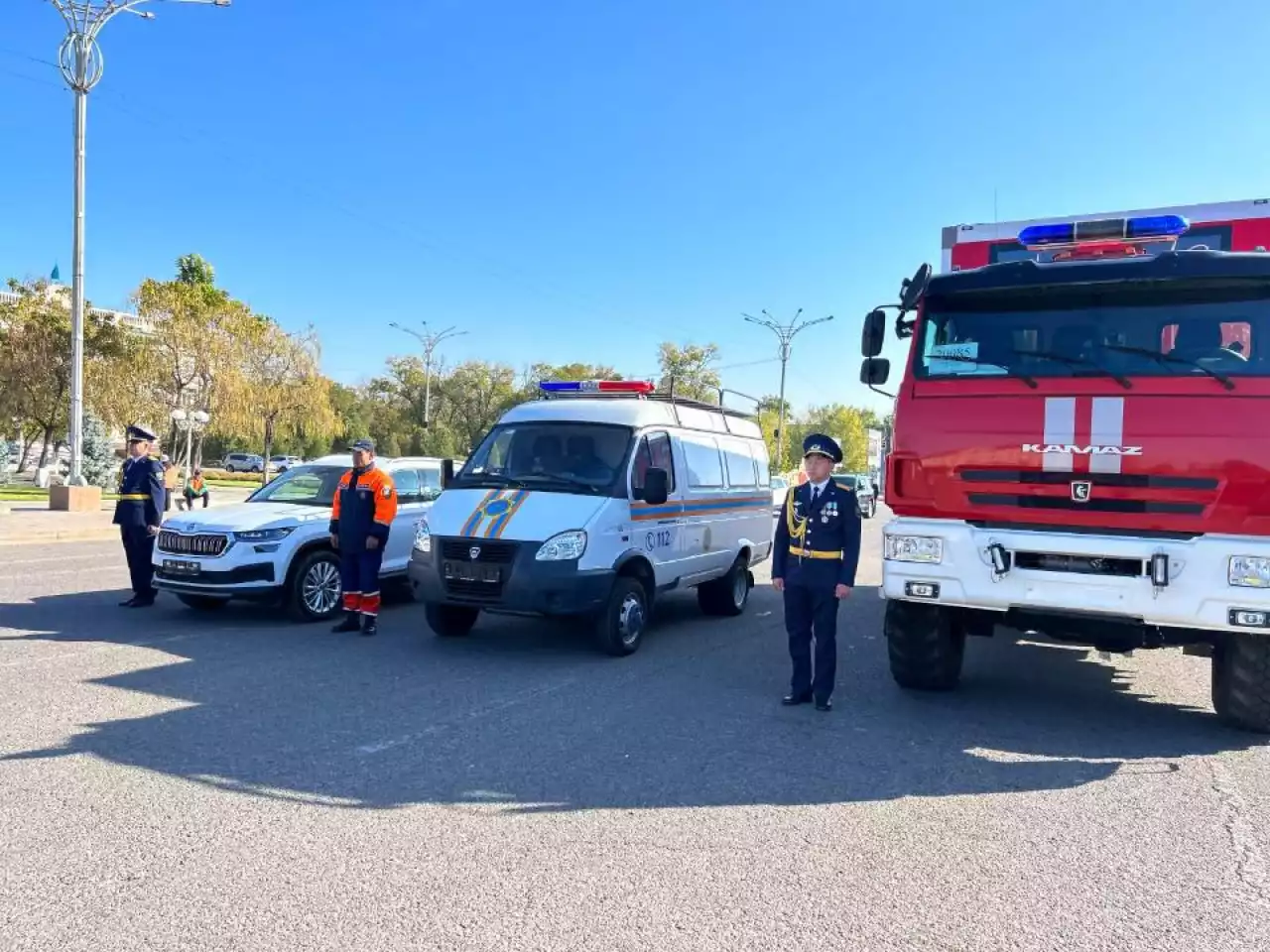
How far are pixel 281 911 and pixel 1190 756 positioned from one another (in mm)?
5014

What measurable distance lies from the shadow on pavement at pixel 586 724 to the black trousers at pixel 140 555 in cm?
98

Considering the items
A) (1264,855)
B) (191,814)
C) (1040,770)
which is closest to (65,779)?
(191,814)

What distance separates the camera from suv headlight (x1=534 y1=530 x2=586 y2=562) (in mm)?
7719

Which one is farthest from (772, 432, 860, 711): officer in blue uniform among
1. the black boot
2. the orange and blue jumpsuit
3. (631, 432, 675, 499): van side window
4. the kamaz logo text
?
the black boot

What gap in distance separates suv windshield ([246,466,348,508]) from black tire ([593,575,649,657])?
3679 millimetres

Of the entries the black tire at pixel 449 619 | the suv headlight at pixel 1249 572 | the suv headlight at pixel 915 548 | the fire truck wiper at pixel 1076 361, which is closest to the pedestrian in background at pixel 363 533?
the black tire at pixel 449 619

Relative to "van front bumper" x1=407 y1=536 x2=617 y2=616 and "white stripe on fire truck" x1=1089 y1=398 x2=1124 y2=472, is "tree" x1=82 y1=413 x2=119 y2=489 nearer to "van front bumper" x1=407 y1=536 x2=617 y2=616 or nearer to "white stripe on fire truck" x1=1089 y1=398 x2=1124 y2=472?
"van front bumper" x1=407 y1=536 x2=617 y2=616

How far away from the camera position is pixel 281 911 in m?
3.41

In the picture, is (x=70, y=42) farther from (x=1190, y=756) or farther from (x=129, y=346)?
(x=1190, y=756)

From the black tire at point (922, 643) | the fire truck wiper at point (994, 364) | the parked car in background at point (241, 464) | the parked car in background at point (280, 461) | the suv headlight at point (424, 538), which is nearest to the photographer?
the fire truck wiper at point (994, 364)

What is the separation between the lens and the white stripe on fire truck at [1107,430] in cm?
564

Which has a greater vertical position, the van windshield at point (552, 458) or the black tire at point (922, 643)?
the van windshield at point (552, 458)

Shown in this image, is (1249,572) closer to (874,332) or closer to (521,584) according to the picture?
(874,332)

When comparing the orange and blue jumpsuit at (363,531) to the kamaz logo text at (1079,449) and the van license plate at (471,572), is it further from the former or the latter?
the kamaz logo text at (1079,449)
